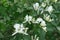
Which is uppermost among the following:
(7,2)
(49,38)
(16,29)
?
(7,2)

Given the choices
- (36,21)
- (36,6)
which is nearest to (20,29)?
(36,21)

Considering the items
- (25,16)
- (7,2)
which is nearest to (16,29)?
(25,16)

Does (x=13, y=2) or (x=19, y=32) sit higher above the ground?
(x=13, y=2)

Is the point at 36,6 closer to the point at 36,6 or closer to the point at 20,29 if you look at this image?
the point at 36,6

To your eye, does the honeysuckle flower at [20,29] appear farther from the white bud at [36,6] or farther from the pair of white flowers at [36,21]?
the white bud at [36,6]

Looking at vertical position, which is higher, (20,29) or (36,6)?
(36,6)

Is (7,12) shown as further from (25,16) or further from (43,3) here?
(43,3)

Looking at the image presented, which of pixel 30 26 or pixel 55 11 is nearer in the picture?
pixel 30 26

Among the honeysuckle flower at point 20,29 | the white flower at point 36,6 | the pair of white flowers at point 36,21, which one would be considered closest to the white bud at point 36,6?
the white flower at point 36,6

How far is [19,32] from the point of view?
81.1 inches

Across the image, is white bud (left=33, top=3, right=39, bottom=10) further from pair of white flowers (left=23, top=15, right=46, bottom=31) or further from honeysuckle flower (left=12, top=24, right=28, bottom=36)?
honeysuckle flower (left=12, top=24, right=28, bottom=36)

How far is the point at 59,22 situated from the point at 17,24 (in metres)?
0.40

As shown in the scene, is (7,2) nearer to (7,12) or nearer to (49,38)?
(7,12)

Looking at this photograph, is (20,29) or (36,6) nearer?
(20,29)
